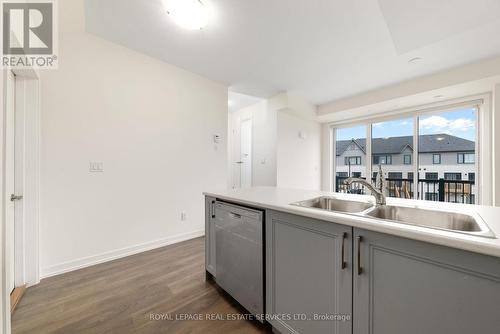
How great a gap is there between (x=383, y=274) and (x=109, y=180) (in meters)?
2.85

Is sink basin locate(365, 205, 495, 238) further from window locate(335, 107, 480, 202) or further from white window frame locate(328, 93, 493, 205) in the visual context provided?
white window frame locate(328, 93, 493, 205)

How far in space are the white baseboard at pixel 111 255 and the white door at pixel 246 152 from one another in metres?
2.17

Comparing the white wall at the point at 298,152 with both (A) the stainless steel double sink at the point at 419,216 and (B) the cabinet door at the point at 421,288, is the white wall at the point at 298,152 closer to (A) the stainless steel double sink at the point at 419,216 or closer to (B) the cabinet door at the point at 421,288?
(A) the stainless steel double sink at the point at 419,216

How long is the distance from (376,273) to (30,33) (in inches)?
129

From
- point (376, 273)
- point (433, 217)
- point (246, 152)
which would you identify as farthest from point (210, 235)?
point (246, 152)

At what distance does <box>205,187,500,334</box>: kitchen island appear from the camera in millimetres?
729

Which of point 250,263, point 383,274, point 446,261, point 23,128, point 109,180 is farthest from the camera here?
point 109,180

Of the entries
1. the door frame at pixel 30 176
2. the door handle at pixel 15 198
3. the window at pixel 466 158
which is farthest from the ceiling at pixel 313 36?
the door handle at pixel 15 198

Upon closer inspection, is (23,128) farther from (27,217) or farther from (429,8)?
(429,8)

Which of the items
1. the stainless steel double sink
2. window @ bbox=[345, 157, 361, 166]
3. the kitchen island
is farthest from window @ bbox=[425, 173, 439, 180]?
the stainless steel double sink

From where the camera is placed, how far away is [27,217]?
1.93m

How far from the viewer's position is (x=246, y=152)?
5219mm

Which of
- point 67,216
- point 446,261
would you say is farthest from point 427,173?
point 67,216

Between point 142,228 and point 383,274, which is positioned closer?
point 383,274
